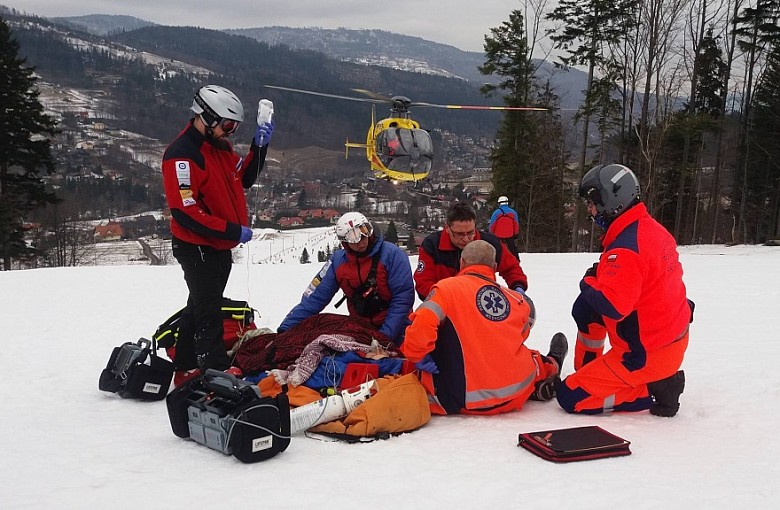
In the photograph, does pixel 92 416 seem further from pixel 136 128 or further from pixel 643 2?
pixel 136 128

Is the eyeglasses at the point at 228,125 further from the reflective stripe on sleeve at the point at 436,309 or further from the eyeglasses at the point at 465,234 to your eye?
the eyeglasses at the point at 465,234

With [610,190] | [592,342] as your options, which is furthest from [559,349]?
[610,190]

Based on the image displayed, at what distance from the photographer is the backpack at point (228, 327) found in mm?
4770

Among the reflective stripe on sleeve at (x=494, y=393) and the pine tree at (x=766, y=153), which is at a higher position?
the pine tree at (x=766, y=153)

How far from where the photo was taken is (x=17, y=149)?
20.8 meters

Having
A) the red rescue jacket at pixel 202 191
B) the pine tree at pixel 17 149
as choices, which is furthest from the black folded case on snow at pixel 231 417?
the pine tree at pixel 17 149

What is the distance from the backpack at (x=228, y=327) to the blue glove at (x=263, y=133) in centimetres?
134

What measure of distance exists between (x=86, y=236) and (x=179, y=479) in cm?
3145

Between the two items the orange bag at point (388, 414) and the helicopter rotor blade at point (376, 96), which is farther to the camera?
the helicopter rotor blade at point (376, 96)

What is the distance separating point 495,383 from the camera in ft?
12.3

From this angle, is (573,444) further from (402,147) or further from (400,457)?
(402,147)

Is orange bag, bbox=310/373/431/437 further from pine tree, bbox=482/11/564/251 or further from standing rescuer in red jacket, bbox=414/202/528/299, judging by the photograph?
pine tree, bbox=482/11/564/251

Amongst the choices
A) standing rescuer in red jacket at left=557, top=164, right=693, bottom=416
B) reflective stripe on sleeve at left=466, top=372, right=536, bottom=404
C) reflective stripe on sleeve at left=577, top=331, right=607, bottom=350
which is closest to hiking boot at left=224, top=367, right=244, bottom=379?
reflective stripe on sleeve at left=466, top=372, right=536, bottom=404

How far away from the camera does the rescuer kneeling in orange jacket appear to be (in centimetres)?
360
